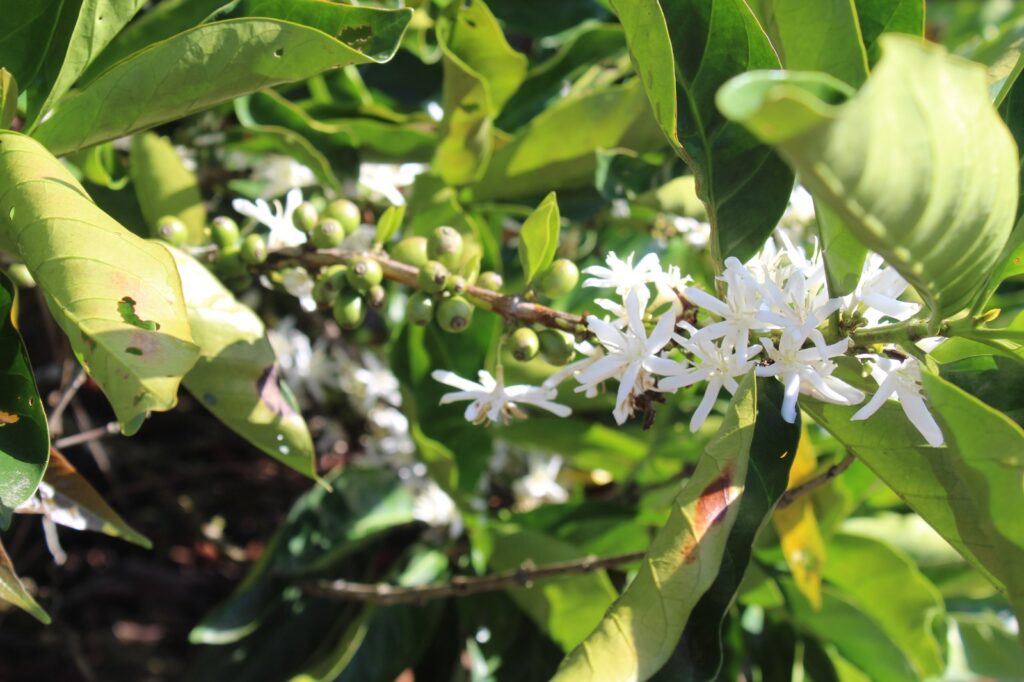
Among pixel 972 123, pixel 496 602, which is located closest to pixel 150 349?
pixel 972 123

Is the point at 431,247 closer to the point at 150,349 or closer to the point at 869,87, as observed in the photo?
the point at 150,349

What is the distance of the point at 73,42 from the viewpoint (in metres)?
0.87

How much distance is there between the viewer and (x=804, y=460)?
1.22 metres

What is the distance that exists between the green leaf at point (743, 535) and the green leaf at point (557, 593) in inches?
12.8

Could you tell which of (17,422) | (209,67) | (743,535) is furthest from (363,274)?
(743,535)

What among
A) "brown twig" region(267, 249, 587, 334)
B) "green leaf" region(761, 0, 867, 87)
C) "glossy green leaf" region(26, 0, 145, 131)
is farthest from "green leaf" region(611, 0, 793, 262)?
"glossy green leaf" region(26, 0, 145, 131)

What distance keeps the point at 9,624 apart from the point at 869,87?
1812 millimetres

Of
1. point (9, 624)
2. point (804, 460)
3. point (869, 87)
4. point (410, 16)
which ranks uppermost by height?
point (869, 87)

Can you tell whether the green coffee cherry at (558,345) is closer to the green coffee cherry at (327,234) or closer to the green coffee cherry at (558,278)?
the green coffee cherry at (558,278)

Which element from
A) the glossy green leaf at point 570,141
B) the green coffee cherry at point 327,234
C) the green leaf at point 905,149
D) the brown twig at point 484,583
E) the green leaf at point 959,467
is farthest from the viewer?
the glossy green leaf at point 570,141

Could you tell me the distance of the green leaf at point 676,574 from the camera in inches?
29.7

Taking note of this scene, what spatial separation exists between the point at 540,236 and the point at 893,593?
2.67 ft

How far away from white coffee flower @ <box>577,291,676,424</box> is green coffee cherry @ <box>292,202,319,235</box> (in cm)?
36

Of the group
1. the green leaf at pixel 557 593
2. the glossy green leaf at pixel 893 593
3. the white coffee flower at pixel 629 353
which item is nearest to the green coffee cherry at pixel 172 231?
the white coffee flower at pixel 629 353
